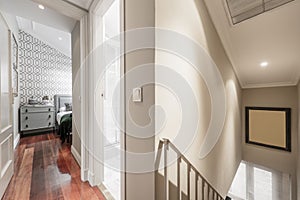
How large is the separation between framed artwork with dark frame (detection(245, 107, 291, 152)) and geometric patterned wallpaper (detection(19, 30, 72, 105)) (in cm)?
590

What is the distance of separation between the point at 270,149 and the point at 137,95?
14.0ft

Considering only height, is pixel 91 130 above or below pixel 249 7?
below

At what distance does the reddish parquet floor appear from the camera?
1.77 metres

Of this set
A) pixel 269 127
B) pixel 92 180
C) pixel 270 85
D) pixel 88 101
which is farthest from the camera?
pixel 269 127

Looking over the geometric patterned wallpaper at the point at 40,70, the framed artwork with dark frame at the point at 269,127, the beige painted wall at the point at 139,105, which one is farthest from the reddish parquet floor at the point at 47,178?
the framed artwork with dark frame at the point at 269,127

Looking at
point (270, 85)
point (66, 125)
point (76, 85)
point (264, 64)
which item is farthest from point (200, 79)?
point (66, 125)

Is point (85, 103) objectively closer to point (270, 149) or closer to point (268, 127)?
point (268, 127)

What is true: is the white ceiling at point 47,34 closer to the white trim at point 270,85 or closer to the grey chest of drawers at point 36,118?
the grey chest of drawers at point 36,118

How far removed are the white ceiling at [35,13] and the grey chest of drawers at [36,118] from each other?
2617 mm

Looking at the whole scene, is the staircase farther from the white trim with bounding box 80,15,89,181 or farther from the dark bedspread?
the dark bedspread

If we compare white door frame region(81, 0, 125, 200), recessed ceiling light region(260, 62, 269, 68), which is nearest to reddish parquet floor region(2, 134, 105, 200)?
white door frame region(81, 0, 125, 200)

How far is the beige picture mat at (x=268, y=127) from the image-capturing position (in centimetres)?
362

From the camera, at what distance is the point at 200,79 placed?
168cm

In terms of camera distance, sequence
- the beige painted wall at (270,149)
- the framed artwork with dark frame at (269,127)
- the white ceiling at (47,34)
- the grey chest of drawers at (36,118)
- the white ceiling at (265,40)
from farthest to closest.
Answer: the grey chest of drawers at (36,118), the white ceiling at (47,34), the framed artwork with dark frame at (269,127), the beige painted wall at (270,149), the white ceiling at (265,40)
